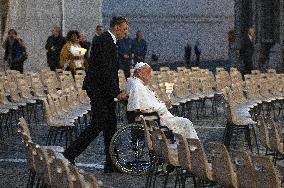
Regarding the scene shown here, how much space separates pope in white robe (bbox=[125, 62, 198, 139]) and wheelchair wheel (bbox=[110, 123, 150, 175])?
338 mm

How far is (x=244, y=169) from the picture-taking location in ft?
32.8

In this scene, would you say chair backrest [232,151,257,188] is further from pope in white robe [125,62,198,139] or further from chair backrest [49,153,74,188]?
pope in white robe [125,62,198,139]

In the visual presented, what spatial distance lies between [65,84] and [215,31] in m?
43.1

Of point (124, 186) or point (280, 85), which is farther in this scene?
point (280, 85)

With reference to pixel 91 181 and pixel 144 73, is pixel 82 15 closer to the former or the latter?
pixel 144 73

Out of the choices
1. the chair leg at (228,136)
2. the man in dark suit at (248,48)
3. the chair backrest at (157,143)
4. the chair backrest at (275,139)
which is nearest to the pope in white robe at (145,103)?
the chair backrest at (275,139)

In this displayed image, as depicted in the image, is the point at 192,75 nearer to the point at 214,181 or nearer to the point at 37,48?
the point at 37,48

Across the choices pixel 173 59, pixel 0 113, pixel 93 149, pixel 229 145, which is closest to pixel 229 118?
pixel 229 145

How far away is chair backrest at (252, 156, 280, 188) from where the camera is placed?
9469mm

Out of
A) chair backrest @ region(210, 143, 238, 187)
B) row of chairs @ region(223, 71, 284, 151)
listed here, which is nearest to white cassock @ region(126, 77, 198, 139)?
row of chairs @ region(223, 71, 284, 151)

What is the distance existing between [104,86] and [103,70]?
0.66 ft

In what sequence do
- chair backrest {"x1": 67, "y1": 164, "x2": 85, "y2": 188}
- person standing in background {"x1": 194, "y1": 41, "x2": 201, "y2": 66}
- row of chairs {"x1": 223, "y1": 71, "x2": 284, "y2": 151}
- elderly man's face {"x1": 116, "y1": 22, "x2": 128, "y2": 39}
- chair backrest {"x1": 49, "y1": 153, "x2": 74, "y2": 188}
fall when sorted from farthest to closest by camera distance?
person standing in background {"x1": 194, "y1": 41, "x2": 201, "y2": 66}
row of chairs {"x1": 223, "y1": 71, "x2": 284, "y2": 151}
elderly man's face {"x1": 116, "y1": 22, "x2": 128, "y2": 39}
chair backrest {"x1": 49, "y1": 153, "x2": 74, "y2": 188}
chair backrest {"x1": 67, "y1": 164, "x2": 85, "y2": 188}

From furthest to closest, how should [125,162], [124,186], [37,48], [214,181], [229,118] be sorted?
1. [37,48]
2. [229,118]
3. [125,162]
4. [124,186]
5. [214,181]

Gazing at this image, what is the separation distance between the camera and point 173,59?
63.3m
